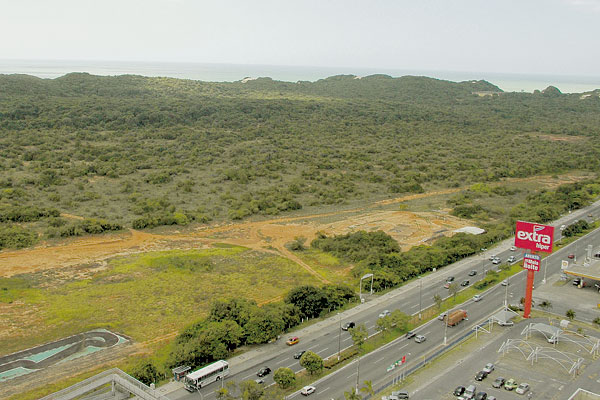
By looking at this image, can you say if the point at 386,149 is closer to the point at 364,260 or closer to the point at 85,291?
the point at 364,260

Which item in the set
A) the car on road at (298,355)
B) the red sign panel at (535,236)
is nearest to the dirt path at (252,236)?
the car on road at (298,355)

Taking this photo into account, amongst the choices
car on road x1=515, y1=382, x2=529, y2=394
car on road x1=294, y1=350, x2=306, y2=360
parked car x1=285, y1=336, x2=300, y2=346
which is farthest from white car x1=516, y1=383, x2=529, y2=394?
parked car x1=285, y1=336, x2=300, y2=346

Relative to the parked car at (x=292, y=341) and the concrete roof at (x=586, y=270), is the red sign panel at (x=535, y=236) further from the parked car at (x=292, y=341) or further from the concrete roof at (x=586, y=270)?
the parked car at (x=292, y=341)

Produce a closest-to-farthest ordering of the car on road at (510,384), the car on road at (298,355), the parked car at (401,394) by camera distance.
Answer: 1. the parked car at (401,394)
2. the car on road at (510,384)
3. the car on road at (298,355)

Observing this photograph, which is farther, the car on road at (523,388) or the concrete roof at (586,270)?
the concrete roof at (586,270)

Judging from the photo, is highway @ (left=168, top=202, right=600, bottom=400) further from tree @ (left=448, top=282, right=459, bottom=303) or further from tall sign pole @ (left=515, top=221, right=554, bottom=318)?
tall sign pole @ (left=515, top=221, right=554, bottom=318)

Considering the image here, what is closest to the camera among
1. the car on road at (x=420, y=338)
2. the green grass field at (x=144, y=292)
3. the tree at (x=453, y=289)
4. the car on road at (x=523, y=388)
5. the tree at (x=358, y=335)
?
the car on road at (x=523, y=388)

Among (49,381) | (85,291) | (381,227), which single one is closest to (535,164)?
(381,227)
